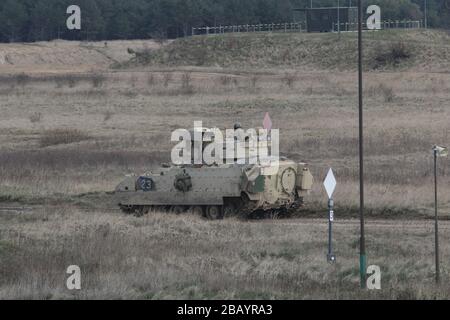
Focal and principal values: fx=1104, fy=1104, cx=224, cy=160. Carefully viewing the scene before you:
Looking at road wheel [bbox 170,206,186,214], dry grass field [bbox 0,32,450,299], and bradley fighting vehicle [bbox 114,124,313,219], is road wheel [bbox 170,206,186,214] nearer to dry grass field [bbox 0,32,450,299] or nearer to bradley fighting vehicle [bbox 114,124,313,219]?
bradley fighting vehicle [bbox 114,124,313,219]

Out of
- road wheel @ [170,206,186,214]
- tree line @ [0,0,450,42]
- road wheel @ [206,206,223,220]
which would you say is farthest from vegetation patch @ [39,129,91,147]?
tree line @ [0,0,450,42]

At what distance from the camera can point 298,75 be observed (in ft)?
245

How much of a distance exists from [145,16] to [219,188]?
9455 centimetres

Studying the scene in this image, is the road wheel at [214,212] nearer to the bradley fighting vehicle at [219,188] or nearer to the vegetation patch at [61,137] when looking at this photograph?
the bradley fighting vehicle at [219,188]

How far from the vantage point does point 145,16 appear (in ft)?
401

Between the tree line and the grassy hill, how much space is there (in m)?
21.5

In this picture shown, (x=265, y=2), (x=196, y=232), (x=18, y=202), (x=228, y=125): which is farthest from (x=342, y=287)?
(x=265, y=2)

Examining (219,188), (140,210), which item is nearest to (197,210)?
(219,188)

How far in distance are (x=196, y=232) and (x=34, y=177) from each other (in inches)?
468

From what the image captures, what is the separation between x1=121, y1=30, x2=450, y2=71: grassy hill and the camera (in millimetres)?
82188

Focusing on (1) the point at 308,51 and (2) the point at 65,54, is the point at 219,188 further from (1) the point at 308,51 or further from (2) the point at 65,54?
(2) the point at 65,54

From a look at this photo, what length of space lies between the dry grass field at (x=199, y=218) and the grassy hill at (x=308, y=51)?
2.91m

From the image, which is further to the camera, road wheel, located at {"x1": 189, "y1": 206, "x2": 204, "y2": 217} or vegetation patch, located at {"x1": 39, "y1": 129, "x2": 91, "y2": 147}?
vegetation patch, located at {"x1": 39, "y1": 129, "x2": 91, "y2": 147}

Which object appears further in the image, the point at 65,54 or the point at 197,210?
the point at 65,54
